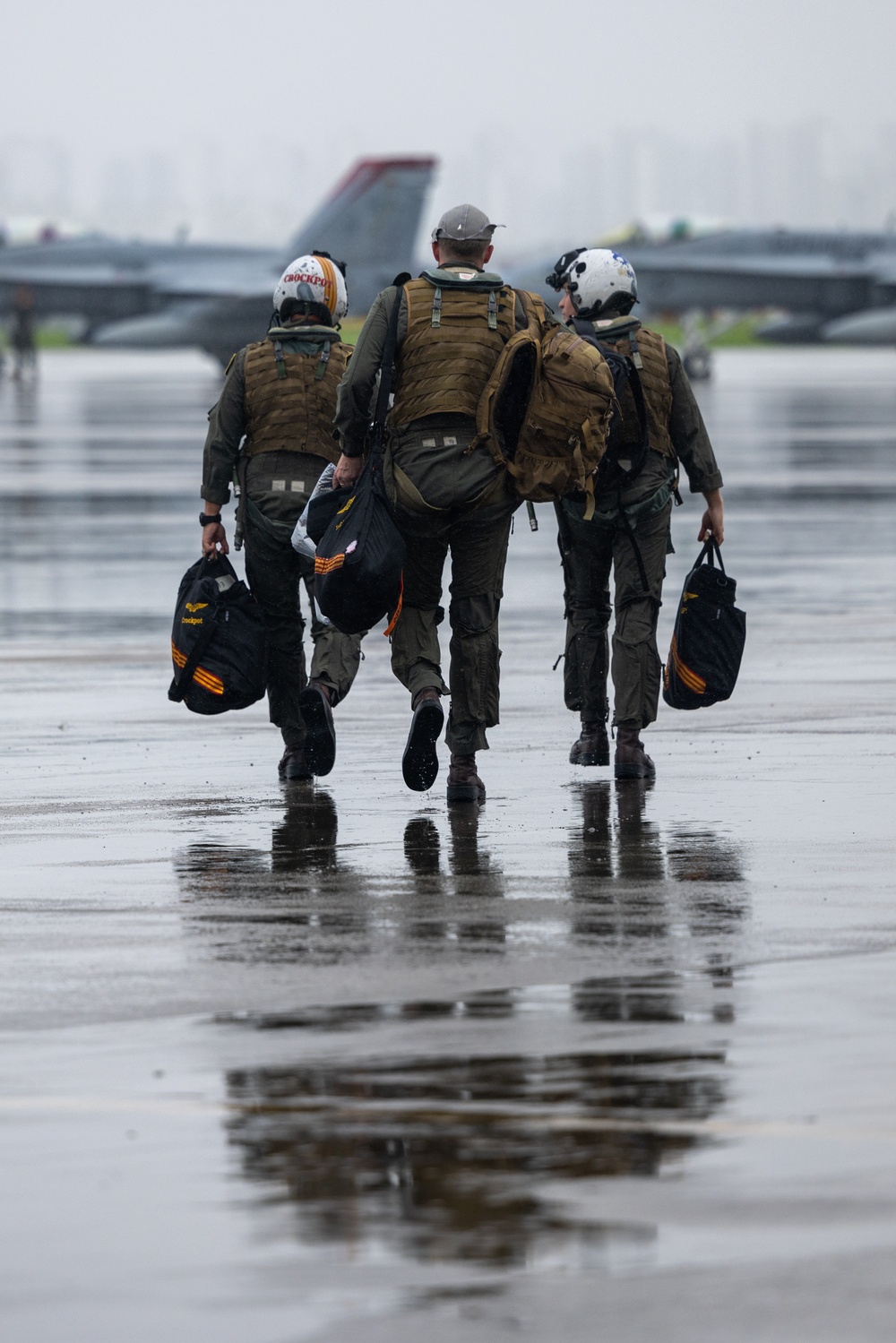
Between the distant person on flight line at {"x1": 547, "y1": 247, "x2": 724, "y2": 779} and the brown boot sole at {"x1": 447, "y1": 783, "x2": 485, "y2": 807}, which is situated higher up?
the distant person on flight line at {"x1": 547, "y1": 247, "x2": 724, "y2": 779}

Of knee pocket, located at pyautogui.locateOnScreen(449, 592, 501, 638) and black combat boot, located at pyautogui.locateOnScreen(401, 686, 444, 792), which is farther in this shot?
knee pocket, located at pyautogui.locateOnScreen(449, 592, 501, 638)

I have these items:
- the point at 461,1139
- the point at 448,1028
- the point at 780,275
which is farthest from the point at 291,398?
the point at 780,275

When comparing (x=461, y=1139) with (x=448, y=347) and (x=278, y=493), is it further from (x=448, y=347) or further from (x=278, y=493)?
(x=278, y=493)

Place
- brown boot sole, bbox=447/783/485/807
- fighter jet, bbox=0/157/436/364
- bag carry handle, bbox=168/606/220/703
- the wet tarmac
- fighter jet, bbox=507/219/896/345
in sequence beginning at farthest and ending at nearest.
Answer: fighter jet, bbox=507/219/896/345
fighter jet, bbox=0/157/436/364
bag carry handle, bbox=168/606/220/703
brown boot sole, bbox=447/783/485/807
the wet tarmac

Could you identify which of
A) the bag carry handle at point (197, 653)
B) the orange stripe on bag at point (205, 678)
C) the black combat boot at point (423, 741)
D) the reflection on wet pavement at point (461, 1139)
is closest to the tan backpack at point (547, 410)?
the black combat boot at point (423, 741)

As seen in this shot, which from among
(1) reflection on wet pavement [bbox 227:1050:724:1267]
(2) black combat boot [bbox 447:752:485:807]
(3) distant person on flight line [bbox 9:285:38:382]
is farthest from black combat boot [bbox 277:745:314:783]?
(3) distant person on flight line [bbox 9:285:38:382]

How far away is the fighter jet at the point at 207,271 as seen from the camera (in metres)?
68.5

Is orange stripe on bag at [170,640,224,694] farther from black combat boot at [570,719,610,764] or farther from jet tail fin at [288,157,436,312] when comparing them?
jet tail fin at [288,157,436,312]

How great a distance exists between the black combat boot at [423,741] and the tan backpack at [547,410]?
0.78 m

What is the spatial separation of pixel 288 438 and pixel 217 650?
0.80m

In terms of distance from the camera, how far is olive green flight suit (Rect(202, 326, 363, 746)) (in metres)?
9.48

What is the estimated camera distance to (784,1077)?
5.22 metres

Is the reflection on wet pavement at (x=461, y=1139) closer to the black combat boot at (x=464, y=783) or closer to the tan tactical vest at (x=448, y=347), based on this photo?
the black combat boot at (x=464, y=783)

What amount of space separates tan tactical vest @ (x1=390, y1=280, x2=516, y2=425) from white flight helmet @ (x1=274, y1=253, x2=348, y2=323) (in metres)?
0.70
